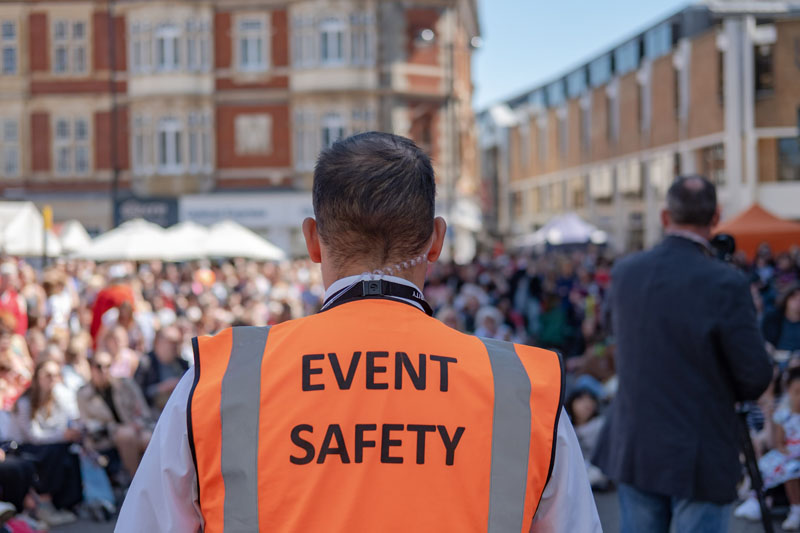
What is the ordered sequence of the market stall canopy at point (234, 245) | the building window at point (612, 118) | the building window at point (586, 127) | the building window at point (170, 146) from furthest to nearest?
1. the building window at point (586, 127)
2. the building window at point (612, 118)
3. the building window at point (170, 146)
4. the market stall canopy at point (234, 245)

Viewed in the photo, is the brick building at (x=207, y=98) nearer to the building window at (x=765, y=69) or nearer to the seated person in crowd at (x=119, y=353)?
the building window at (x=765, y=69)

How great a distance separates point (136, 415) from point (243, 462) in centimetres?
905

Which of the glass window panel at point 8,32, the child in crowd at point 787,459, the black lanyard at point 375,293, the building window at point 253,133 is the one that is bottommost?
the child in crowd at point 787,459

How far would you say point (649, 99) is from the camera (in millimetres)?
48812

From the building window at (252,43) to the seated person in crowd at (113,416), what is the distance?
2753 cm

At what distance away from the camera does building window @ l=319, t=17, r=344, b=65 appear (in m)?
36.1

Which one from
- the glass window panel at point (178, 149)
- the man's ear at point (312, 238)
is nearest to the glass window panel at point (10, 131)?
the glass window panel at point (178, 149)

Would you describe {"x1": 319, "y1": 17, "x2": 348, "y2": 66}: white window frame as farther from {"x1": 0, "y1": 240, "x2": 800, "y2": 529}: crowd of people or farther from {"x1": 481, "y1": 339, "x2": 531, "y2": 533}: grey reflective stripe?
{"x1": 481, "y1": 339, "x2": 531, "y2": 533}: grey reflective stripe

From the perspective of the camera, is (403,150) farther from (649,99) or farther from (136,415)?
(649,99)

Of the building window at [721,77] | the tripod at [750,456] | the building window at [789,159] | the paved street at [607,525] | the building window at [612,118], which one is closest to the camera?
the tripod at [750,456]

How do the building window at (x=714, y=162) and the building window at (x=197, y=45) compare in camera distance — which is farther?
the building window at (x=714, y=162)

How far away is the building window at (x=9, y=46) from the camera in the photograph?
1480 inches

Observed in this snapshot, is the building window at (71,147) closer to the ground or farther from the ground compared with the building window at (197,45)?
closer to the ground

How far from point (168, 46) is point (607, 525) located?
31468 millimetres
